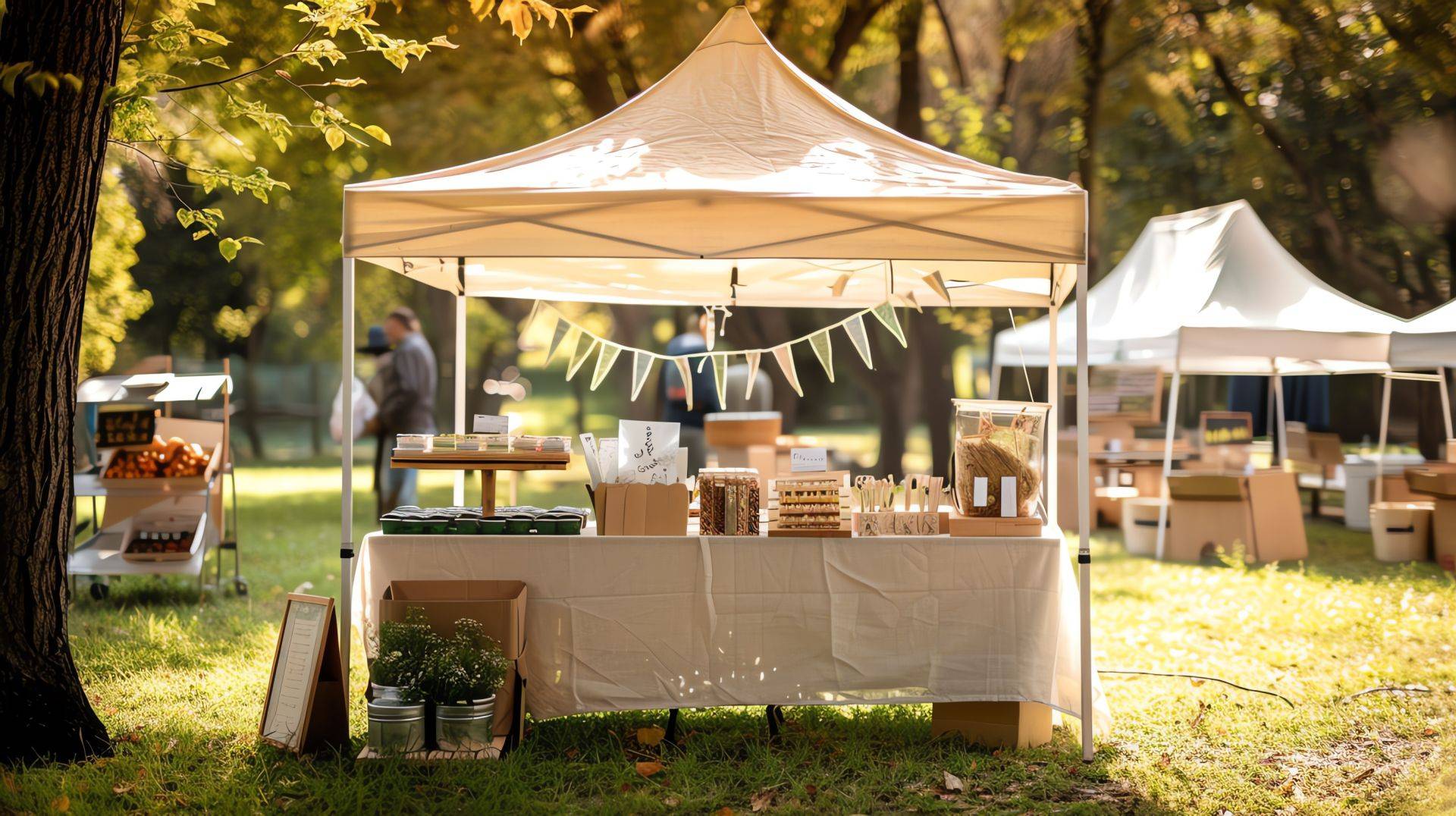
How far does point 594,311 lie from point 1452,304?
24.5 metres

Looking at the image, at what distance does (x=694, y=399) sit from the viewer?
8914 millimetres

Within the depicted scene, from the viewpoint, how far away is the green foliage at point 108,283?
27.1 feet

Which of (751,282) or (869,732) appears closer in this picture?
(869,732)

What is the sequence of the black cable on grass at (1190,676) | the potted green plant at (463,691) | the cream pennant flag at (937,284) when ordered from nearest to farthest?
the potted green plant at (463,691) → the cream pennant flag at (937,284) → the black cable on grass at (1190,676)

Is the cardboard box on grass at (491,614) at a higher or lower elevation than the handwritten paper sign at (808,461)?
lower

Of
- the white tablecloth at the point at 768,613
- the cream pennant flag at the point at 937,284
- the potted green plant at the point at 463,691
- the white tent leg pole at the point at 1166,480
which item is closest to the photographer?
the potted green plant at the point at 463,691

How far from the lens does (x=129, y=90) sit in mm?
4012

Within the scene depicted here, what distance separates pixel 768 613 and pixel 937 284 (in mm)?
1710

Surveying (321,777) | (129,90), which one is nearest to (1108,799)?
(321,777)

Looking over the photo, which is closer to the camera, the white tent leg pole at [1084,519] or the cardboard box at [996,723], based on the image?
the white tent leg pole at [1084,519]

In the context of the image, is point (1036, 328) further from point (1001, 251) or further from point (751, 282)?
point (1001, 251)

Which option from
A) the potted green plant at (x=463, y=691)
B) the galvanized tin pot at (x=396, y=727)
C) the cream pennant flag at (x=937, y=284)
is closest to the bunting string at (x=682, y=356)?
the cream pennant flag at (x=937, y=284)

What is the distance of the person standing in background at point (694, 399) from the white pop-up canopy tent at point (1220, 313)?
2.46 meters

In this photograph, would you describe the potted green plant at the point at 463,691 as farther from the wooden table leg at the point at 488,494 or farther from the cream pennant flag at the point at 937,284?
the cream pennant flag at the point at 937,284
